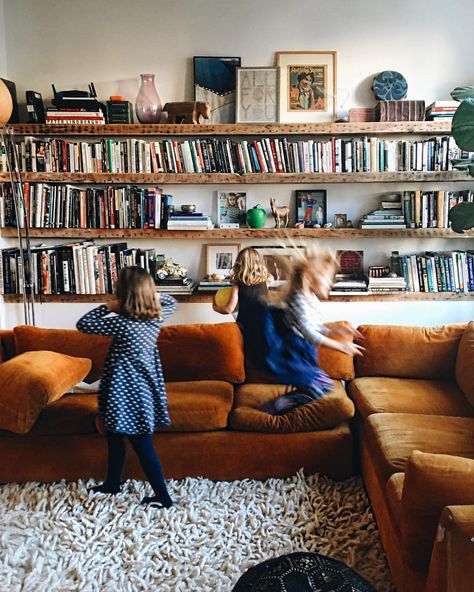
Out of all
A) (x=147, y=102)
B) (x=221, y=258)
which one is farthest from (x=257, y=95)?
(x=221, y=258)

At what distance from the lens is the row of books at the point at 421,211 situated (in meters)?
4.22

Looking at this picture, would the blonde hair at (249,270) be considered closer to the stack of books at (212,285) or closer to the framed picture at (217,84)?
the stack of books at (212,285)

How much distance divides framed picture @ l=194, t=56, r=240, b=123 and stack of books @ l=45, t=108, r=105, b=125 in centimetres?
70

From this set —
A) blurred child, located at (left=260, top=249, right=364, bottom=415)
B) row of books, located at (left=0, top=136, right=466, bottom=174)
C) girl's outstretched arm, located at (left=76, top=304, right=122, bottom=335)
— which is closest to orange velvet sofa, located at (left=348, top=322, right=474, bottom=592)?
blurred child, located at (left=260, top=249, right=364, bottom=415)

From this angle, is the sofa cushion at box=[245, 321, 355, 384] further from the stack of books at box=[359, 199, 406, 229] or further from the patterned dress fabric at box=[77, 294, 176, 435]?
the stack of books at box=[359, 199, 406, 229]

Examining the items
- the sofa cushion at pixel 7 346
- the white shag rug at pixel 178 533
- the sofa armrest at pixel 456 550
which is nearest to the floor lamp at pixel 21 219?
the sofa cushion at pixel 7 346

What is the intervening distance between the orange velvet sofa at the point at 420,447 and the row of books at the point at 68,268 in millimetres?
1844

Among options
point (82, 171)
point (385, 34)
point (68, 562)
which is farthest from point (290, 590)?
point (385, 34)

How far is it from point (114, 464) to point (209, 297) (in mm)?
1727

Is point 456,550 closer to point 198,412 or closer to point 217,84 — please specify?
point 198,412

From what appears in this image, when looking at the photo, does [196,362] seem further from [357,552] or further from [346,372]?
[357,552]

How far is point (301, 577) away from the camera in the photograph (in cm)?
173

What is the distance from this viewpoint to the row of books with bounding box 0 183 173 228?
4.31 m

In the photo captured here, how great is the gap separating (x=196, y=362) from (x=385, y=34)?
8.63ft
